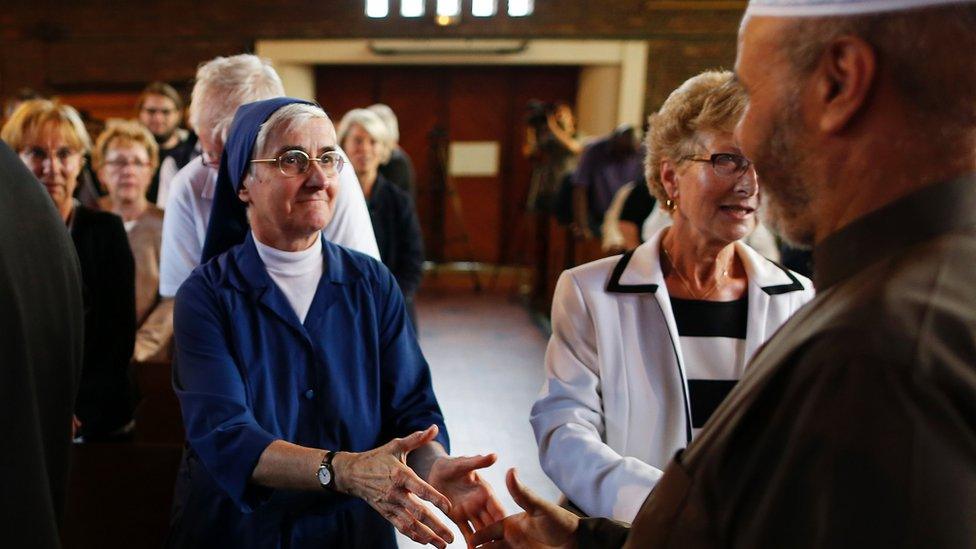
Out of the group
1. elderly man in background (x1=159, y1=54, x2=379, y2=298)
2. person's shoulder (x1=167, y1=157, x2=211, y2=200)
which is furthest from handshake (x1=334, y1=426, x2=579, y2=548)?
person's shoulder (x1=167, y1=157, x2=211, y2=200)

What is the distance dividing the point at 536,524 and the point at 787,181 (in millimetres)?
698

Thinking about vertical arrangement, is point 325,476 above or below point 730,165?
below

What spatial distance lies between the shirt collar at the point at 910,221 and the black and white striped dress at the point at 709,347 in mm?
1071

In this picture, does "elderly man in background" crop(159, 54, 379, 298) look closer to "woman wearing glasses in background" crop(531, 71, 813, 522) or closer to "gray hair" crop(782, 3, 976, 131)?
"woman wearing glasses in background" crop(531, 71, 813, 522)

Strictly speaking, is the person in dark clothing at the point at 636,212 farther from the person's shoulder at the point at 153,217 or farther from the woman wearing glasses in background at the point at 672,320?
the woman wearing glasses in background at the point at 672,320

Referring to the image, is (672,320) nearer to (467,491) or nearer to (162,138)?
(467,491)

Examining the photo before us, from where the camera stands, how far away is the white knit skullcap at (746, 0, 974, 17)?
2.27 feet

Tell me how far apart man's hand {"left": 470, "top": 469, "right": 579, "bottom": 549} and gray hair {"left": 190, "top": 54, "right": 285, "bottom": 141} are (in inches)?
68.9

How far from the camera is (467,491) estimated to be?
1.53 meters

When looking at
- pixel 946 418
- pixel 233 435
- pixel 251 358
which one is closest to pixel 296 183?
pixel 251 358

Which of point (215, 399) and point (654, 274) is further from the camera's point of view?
point (654, 274)

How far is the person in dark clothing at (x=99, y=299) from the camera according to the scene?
8.63ft

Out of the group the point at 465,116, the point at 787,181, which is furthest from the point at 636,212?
the point at 465,116

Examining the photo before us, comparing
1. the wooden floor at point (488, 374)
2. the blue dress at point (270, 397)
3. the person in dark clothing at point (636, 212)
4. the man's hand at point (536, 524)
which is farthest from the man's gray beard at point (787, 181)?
the person in dark clothing at point (636, 212)
